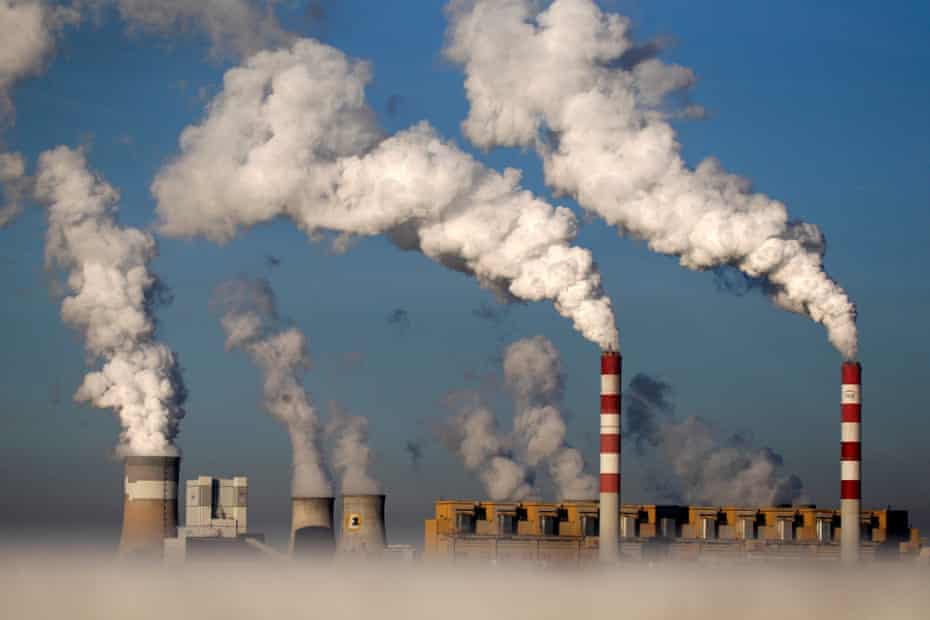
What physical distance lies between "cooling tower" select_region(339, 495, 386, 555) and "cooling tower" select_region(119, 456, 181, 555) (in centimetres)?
774

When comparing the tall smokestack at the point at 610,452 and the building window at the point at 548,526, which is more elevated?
the tall smokestack at the point at 610,452

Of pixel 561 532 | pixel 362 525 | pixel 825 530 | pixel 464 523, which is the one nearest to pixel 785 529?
pixel 825 530

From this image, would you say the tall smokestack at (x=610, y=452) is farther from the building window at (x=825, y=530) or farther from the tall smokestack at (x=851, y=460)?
the building window at (x=825, y=530)

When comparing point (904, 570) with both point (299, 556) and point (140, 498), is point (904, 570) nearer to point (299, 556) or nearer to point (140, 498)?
point (299, 556)

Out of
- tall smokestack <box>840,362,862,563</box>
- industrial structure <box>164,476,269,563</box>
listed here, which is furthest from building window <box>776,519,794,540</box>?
industrial structure <box>164,476,269,563</box>

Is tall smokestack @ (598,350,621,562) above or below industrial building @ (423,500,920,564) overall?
above

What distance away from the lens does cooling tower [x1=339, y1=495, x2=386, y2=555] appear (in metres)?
85.4

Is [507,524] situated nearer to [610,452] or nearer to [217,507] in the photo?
[610,452]

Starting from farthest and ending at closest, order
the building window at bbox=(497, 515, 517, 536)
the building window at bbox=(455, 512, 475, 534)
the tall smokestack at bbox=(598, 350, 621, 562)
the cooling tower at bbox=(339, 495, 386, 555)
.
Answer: the cooling tower at bbox=(339, 495, 386, 555) → the building window at bbox=(455, 512, 475, 534) → the building window at bbox=(497, 515, 517, 536) → the tall smokestack at bbox=(598, 350, 621, 562)

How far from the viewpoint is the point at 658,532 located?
81188 mm

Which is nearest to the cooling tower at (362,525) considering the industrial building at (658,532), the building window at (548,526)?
the industrial building at (658,532)

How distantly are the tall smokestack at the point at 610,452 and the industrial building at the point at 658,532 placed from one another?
490 cm

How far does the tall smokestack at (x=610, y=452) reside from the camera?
Result: 71.8 metres

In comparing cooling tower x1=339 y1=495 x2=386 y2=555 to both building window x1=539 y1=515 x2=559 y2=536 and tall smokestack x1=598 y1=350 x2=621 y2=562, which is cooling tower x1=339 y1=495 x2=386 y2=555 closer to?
building window x1=539 y1=515 x2=559 y2=536
